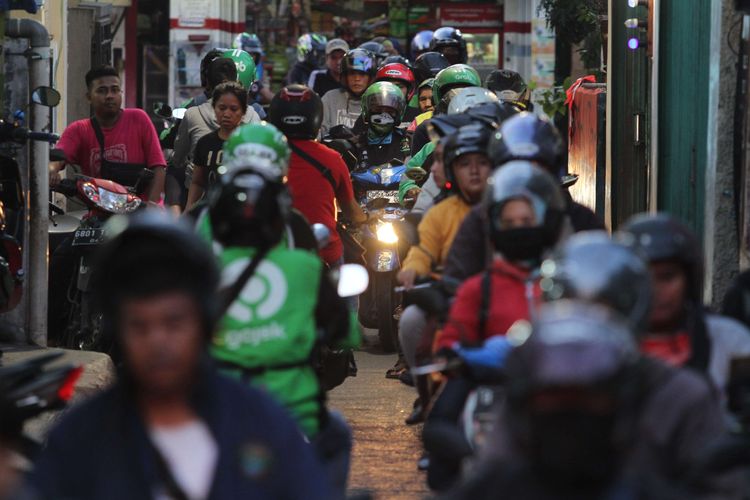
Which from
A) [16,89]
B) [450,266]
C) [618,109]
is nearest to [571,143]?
[618,109]

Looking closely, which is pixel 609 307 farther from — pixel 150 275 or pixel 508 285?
pixel 508 285

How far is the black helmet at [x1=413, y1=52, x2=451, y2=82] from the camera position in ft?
57.7

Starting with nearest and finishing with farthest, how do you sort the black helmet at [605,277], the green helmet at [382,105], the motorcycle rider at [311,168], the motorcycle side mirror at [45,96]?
the black helmet at [605,277]
the motorcycle rider at [311,168]
the motorcycle side mirror at [45,96]
the green helmet at [382,105]

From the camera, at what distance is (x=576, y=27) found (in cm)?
2583

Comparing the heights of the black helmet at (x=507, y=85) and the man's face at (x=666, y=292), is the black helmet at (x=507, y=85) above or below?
above

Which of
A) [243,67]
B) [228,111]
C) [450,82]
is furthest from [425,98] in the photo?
[228,111]

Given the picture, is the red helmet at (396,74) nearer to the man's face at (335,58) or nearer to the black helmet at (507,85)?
the black helmet at (507,85)

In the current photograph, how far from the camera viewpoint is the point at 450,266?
7676 mm

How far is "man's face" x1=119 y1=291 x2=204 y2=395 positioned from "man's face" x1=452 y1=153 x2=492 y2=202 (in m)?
4.66

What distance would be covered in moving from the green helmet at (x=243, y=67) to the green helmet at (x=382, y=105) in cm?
154

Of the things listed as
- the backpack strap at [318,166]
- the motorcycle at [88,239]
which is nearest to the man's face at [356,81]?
the motorcycle at [88,239]

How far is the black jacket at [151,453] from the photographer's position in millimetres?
4020

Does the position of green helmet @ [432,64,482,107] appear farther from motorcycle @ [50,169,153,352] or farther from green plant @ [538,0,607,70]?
green plant @ [538,0,607,70]

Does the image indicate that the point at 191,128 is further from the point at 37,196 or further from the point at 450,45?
the point at 450,45
